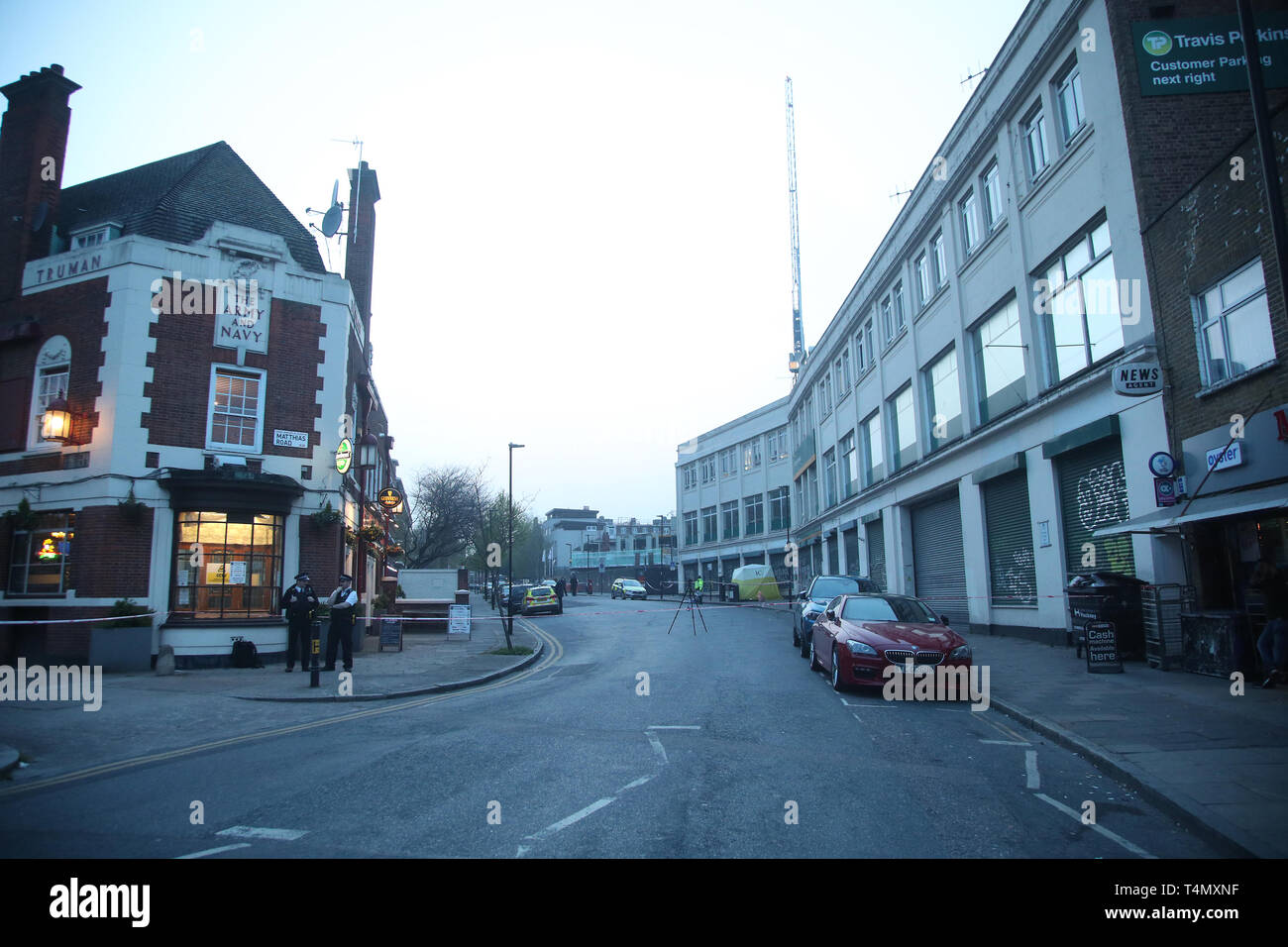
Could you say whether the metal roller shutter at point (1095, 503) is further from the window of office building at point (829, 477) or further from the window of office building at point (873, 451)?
the window of office building at point (829, 477)

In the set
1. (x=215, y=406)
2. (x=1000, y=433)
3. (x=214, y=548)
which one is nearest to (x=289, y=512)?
(x=214, y=548)

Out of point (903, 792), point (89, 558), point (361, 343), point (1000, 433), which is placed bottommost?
point (903, 792)

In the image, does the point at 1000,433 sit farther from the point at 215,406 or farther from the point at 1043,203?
the point at 215,406

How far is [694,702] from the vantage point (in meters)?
10.9

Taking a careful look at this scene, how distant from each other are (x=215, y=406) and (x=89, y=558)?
399 cm

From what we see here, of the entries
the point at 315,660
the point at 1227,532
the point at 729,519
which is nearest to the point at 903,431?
the point at 1227,532

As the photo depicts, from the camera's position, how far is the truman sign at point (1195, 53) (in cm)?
1366

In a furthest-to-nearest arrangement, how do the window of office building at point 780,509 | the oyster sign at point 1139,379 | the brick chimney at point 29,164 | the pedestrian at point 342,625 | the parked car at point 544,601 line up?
the window of office building at point 780,509 → the parked car at point 544,601 → the brick chimney at point 29,164 → the pedestrian at point 342,625 → the oyster sign at point 1139,379

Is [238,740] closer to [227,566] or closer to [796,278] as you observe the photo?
[227,566]

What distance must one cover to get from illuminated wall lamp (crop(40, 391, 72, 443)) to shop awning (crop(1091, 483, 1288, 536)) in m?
20.3

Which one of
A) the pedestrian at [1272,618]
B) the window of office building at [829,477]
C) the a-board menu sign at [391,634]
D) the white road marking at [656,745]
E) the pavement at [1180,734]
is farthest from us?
the window of office building at [829,477]

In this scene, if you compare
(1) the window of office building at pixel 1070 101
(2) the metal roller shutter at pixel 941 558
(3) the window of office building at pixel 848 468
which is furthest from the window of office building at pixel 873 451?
(1) the window of office building at pixel 1070 101

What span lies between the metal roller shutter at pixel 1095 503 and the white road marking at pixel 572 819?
11.7m
